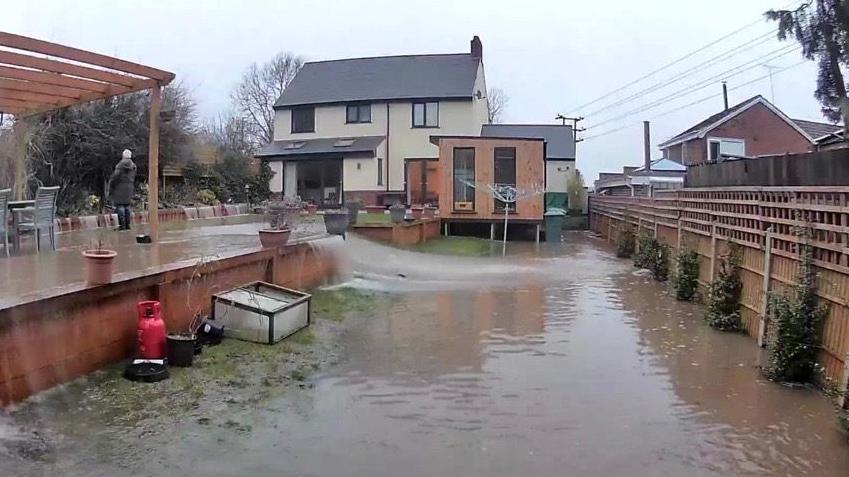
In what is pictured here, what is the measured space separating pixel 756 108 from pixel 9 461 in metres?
34.2

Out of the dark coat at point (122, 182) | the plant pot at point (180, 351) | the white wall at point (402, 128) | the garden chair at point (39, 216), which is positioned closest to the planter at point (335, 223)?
the dark coat at point (122, 182)

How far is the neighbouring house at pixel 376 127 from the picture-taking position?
1086 inches

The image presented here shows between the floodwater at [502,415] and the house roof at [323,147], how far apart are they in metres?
19.5

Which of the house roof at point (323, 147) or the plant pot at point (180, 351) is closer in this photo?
the plant pot at point (180, 351)

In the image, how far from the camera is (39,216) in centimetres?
877

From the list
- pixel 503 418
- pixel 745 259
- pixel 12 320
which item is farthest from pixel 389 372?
pixel 745 259

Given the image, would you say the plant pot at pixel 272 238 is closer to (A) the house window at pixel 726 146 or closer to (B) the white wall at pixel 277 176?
(B) the white wall at pixel 277 176

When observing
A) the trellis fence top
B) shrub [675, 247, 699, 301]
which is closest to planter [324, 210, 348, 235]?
the trellis fence top

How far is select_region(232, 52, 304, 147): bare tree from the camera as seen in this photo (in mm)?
47716

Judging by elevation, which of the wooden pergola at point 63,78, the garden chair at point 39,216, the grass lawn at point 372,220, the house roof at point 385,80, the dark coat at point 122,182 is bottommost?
the grass lawn at point 372,220

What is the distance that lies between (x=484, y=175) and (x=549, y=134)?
13.5 metres

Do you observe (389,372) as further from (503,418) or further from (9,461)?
(9,461)

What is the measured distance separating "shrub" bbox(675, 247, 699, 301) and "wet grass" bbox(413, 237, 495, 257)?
20.9 ft

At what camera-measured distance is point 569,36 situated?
19312 mm
